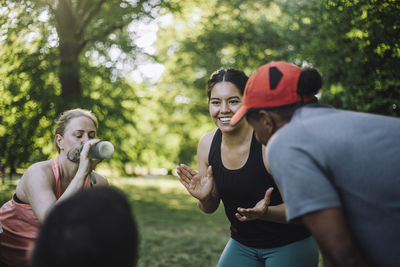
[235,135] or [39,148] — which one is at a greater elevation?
[235,135]

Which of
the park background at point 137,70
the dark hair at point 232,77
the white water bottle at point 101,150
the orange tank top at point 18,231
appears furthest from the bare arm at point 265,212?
the park background at point 137,70

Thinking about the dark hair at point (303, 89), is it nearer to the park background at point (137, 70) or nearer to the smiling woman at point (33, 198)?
the smiling woman at point (33, 198)

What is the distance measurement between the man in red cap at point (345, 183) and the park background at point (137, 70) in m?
3.52

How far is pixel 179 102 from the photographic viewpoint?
63.4ft

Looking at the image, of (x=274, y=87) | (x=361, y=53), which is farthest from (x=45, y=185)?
(x=361, y=53)

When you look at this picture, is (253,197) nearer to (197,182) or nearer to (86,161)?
(197,182)

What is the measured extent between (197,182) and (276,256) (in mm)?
880

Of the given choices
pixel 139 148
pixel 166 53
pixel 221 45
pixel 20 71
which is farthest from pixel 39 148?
pixel 166 53

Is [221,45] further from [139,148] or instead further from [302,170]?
[302,170]

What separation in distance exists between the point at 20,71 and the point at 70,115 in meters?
6.83

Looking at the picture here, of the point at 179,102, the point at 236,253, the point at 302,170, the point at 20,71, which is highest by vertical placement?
the point at 302,170

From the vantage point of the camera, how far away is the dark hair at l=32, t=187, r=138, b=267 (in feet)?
4.03

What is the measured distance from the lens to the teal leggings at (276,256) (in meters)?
2.68

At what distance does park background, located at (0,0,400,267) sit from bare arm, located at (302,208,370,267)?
3.75 m
